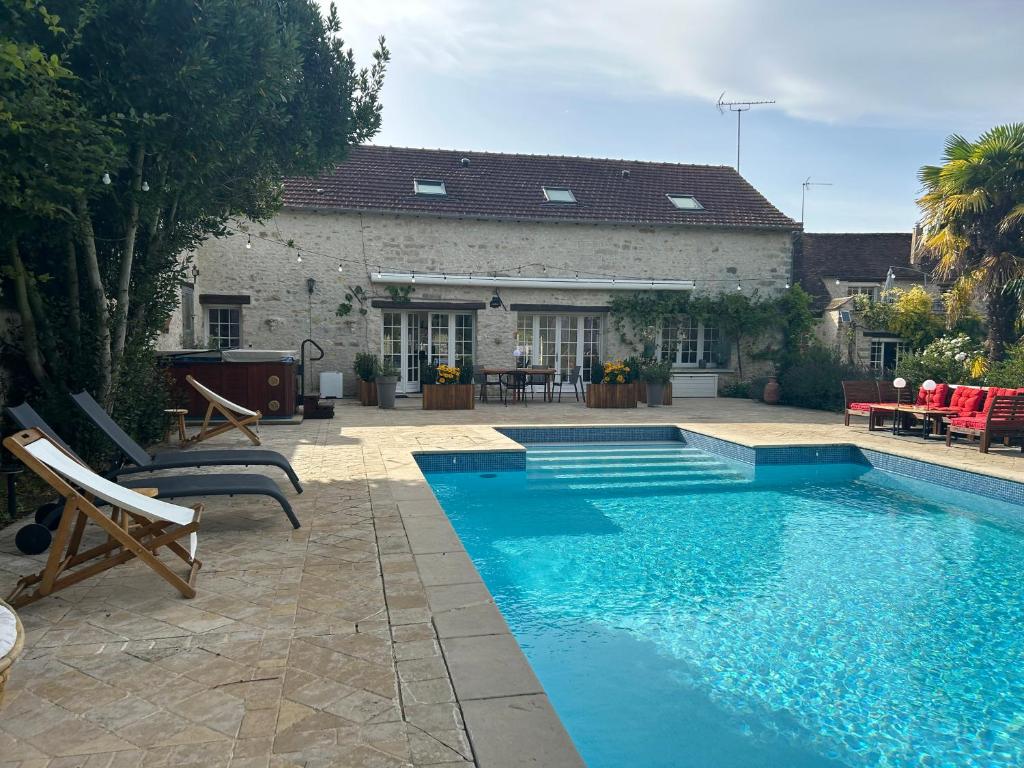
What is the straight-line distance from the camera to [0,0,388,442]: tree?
480cm

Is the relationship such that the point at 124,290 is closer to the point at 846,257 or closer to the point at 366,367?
the point at 366,367

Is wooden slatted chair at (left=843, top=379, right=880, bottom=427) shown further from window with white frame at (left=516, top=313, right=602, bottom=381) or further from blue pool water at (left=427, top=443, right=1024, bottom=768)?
window with white frame at (left=516, top=313, right=602, bottom=381)

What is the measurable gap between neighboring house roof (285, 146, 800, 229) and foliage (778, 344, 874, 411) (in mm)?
3807

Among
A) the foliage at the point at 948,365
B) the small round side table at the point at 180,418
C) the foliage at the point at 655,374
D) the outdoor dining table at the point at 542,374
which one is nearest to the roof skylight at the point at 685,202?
the foliage at the point at 655,374

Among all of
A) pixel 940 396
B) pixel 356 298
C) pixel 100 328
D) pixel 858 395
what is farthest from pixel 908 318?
pixel 100 328

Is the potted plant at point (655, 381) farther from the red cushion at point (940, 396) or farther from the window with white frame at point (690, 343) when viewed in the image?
the red cushion at point (940, 396)

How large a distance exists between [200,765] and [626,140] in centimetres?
1810

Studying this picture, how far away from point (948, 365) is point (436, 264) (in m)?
10.0

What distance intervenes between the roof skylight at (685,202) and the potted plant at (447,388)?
766 centimetres

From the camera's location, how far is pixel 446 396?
12703 millimetres

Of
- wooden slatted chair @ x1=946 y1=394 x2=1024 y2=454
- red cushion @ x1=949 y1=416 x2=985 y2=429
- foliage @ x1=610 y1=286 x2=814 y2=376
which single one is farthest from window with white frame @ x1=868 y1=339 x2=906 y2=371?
wooden slatted chair @ x1=946 y1=394 x2=1024 y2=454

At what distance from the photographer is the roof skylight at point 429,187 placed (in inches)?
622

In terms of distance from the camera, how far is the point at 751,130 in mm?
20531

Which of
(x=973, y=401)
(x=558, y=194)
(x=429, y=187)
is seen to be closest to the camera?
(x=973, y=401)
